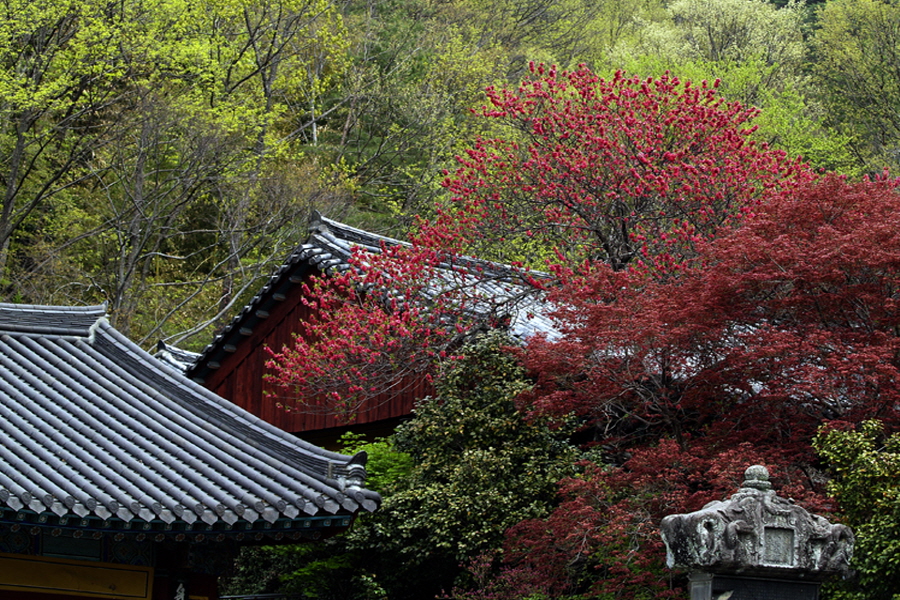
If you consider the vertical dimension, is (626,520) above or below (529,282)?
below

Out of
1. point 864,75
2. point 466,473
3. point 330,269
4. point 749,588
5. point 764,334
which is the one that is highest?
point 749,588

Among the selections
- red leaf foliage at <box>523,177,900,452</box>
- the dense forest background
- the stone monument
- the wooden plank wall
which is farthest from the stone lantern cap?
the dense forest background

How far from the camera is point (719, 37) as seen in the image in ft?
125

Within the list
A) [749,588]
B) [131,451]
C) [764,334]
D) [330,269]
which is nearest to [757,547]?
[749,588]

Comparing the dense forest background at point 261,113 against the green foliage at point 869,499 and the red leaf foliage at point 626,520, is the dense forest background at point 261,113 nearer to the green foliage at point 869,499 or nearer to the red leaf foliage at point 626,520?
the red leaf foliage at point 626,520

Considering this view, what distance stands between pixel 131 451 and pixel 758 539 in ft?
18.6

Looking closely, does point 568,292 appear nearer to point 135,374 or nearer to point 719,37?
point 135,374

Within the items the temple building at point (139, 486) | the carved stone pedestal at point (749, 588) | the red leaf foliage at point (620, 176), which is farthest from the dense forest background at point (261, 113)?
the carved stone pedestal at point (749, 588)

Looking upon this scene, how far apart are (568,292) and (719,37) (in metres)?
28.4

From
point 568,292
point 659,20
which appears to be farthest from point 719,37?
point 568,292

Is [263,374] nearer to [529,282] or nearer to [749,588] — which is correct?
[529,282]

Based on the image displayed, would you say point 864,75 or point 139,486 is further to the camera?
point 864,75

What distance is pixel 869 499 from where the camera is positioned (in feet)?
29.2

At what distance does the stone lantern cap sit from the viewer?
21.0ft
